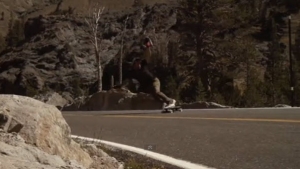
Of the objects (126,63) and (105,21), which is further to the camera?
(105,21)

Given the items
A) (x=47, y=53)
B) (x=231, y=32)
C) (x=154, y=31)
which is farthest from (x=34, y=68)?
(x=231, y=32)

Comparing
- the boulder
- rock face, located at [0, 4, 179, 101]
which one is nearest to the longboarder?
the boulder

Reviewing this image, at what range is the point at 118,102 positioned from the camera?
23.3 m

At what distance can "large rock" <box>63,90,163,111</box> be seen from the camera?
2170 centimetres

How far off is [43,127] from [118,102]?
1900 centimetres

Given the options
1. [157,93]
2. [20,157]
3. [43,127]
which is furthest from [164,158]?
[157,93]

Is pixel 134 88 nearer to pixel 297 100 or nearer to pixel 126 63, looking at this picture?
pixel 126 63

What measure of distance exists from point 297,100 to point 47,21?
143 feet

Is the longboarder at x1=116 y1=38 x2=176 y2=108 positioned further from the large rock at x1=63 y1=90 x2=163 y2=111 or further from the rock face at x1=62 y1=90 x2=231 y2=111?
the large rock at x1=63 y1=90 x2=163 y2=111

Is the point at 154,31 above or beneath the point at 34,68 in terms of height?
above

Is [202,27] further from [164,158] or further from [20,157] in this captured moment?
[20,157]

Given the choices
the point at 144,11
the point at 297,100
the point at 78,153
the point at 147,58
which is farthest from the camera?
the point at 144,11

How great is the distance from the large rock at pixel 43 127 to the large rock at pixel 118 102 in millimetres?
15842

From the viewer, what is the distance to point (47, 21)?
6172 centimetres
